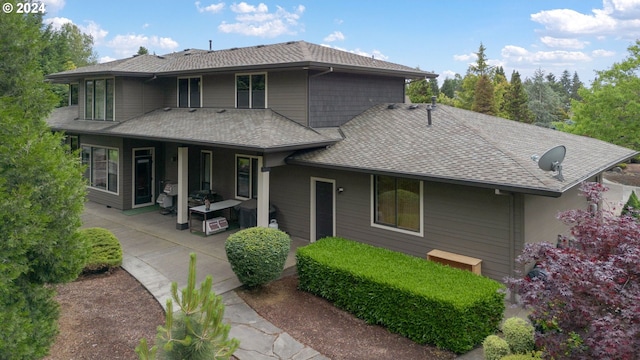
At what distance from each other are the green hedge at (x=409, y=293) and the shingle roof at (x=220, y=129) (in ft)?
11.7

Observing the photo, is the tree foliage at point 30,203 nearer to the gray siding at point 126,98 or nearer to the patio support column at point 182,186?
the patio support column at point 182,186

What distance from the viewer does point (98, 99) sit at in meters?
16.5

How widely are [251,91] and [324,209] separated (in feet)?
16.4

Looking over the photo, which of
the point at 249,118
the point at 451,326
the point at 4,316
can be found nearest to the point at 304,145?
the point at 249,118

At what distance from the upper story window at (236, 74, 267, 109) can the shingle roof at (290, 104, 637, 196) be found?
3042mm

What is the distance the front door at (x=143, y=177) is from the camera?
15797mm

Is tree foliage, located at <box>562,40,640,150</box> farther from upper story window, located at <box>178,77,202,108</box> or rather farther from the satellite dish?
upper story window, located at <box>178,77,202,108</box>

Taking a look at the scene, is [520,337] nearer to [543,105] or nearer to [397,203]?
[397,203]

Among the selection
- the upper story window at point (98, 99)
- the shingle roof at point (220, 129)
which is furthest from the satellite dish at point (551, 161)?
the upper story window at point (98, 99)

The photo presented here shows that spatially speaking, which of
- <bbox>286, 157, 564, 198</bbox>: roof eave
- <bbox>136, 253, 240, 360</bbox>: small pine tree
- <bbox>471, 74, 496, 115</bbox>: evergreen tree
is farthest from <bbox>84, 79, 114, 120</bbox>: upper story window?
<bbox>471, 74, 496, 115</bbox>: evergreen tree

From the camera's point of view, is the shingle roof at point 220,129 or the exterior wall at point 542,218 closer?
the exterior wall at point 542,218

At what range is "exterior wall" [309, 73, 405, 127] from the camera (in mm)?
12695

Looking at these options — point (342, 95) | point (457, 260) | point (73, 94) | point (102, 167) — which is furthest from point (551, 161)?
point (73, 94)

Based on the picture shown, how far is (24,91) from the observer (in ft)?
15.2
